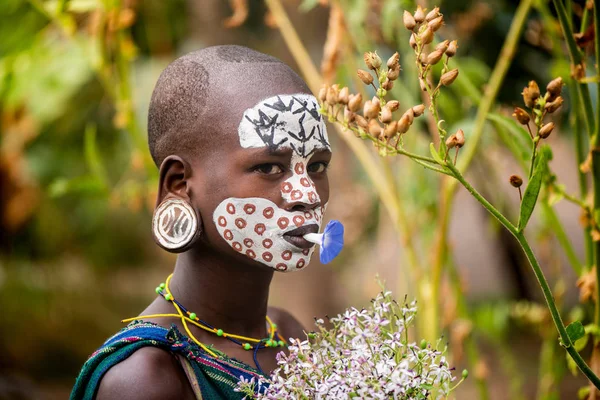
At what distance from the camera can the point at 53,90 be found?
2760 millimetres

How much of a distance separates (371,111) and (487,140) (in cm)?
155

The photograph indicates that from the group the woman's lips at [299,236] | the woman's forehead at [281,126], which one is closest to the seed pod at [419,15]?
the woman's forehead at [281,126]

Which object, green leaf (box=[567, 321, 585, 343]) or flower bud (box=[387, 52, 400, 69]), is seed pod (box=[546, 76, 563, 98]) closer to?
flower bud (box=[387, 52, 400, 69])

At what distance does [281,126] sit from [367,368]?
1.42 feet

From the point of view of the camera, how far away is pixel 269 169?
49.5 inches

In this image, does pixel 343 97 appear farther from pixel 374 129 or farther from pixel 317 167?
pixel 317 167

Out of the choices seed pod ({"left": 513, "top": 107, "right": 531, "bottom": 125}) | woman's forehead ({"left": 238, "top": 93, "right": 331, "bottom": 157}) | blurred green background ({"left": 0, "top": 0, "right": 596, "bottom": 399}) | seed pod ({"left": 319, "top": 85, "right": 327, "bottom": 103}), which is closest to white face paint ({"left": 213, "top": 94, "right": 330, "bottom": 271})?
woman's forehead ({"left": 238, "top": 93, "right": 331, "bottom": 157})

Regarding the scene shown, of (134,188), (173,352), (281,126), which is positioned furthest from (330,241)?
(134,188)

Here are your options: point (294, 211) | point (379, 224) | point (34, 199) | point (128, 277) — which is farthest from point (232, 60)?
point (128, 277)

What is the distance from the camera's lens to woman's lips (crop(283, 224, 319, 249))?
1.25 meters

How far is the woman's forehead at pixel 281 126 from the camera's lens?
124 centimetres

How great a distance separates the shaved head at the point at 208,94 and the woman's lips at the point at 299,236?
0.64 feet

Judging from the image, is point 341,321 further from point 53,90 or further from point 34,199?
point 34,199

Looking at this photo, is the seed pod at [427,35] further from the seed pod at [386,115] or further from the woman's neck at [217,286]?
the woman's neck at [217,286]
